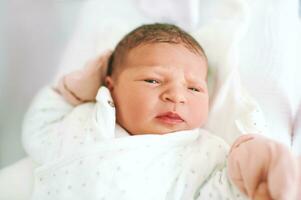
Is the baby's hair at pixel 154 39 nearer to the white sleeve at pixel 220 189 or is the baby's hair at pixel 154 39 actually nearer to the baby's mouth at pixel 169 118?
the baby's mouth at pixel 169 118

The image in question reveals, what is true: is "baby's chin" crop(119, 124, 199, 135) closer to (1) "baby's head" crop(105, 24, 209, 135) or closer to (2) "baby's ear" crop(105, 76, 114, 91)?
(1) "baby's head" crop(105, 24, 209, 135)

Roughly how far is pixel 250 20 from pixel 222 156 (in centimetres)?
51

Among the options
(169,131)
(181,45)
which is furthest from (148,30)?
(169,131)

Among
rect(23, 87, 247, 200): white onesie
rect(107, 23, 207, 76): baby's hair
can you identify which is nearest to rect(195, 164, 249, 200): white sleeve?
rect(23, 87, 247, 200): white onesie

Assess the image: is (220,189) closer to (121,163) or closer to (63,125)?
(121,163)

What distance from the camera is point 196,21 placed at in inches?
55.1

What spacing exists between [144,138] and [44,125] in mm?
274

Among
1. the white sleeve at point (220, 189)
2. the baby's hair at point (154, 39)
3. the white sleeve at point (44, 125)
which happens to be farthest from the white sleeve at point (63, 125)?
the white sleeve at point (220, 189)

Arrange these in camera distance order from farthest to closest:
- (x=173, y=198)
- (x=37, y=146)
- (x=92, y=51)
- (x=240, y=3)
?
(x=92, y=51)
(x=240, y=3)
(x=37, y=146)
(x=173, y=198)

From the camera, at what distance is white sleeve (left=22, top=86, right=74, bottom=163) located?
3.34 feet

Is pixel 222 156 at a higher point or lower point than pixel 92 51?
lower

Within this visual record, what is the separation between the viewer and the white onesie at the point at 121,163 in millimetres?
875

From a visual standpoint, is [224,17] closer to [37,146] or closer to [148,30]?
[148,30]

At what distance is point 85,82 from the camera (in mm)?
1109
